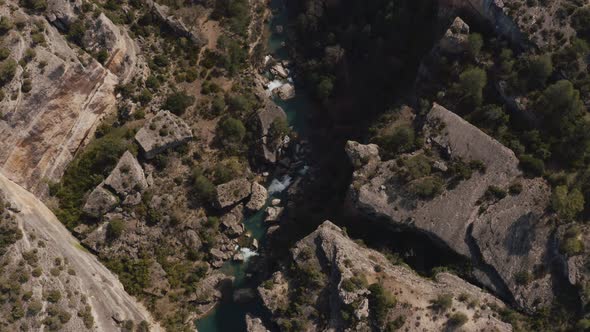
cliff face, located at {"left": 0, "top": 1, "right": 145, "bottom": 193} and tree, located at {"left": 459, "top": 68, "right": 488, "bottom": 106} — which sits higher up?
tree, located at {"left": 459, "top": 68, "right": 488, "bottom": 106}

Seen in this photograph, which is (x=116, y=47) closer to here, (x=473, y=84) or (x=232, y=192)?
(x=232, y=192)

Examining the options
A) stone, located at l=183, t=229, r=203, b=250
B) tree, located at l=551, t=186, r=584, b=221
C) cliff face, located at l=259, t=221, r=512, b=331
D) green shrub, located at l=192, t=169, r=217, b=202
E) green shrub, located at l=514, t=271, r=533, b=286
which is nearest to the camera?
tree, located at l=551, t=186, r=584, b=221

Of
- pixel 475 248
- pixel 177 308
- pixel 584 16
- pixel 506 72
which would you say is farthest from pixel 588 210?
pixel 177 308

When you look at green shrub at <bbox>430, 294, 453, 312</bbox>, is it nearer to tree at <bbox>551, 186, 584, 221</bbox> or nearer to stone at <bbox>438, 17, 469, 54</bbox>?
tree at <bbox>551, 186, 584, 221</bbox>

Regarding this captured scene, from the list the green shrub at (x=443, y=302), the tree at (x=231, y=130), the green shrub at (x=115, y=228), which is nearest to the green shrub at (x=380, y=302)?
the green shrub at (x=443, y=302)

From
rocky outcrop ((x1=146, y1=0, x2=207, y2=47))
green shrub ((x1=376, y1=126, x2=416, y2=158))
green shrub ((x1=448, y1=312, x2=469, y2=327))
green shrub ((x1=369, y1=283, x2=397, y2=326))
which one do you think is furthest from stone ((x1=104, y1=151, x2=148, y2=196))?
green shrub ((x1=448, y1=312, x2=469, y2=327))

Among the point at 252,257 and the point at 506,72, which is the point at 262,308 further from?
the point at 506,72

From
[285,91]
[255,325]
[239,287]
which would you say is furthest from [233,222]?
[285,91]

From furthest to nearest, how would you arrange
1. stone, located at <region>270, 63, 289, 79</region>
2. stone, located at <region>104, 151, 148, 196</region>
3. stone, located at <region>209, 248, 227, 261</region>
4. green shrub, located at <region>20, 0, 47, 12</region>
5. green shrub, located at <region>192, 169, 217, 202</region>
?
stone, located at <region>270, 63, 289, 79</region> → stone, located at <region>209, 248, 227, 261</region> → green shrub, located at <region>192, 169, 217, 202</region> → stone, located at <region>104, 151, 148, 196</region> → green shrub, located at <region>20, 0, 47, 12</region>

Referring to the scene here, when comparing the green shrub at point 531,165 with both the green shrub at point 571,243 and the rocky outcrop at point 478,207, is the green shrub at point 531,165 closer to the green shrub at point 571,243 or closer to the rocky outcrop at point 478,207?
the rocky outcrop at point 478,207
